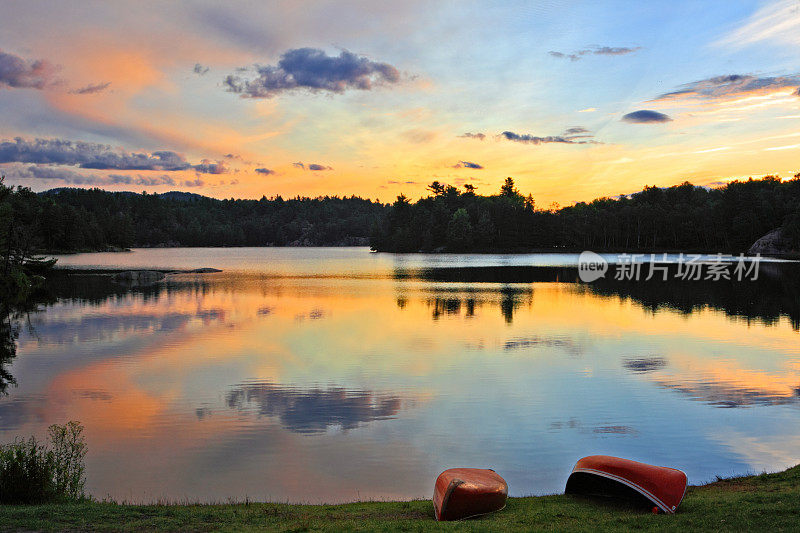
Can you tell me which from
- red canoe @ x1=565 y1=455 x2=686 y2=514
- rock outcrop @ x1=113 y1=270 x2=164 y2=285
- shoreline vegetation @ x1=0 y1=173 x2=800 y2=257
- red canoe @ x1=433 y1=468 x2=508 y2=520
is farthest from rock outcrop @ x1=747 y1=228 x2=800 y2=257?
red canoe @ x1=433 y1=468 x2=508 y2=520

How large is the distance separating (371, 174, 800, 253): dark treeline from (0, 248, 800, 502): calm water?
10035 centimetres

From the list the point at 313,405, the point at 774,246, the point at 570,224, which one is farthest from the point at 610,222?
the point at 313,405

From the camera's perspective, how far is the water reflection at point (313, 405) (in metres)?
13.8

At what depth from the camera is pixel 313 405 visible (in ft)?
50.2

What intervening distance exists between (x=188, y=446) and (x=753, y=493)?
33.2 ft

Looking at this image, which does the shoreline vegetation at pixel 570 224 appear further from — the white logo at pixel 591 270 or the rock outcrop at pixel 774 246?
the white logo at pixel 591 270

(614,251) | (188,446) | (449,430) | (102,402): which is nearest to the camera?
(188,446)

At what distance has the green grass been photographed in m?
7.13

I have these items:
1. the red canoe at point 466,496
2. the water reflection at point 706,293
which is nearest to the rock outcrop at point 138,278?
the water reflection at point 706,293

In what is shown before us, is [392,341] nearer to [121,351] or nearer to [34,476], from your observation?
[121,351]

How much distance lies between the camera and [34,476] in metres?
8.70

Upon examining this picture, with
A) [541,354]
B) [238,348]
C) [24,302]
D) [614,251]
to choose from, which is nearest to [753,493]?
[541,354]

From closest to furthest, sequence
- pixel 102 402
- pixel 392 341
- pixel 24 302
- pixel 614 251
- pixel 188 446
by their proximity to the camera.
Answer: pixel 188 446, pixel 102 402, pixel 392 341, pixel 24 302, pixel 614 251

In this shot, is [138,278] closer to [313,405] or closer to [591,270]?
[313,405]
